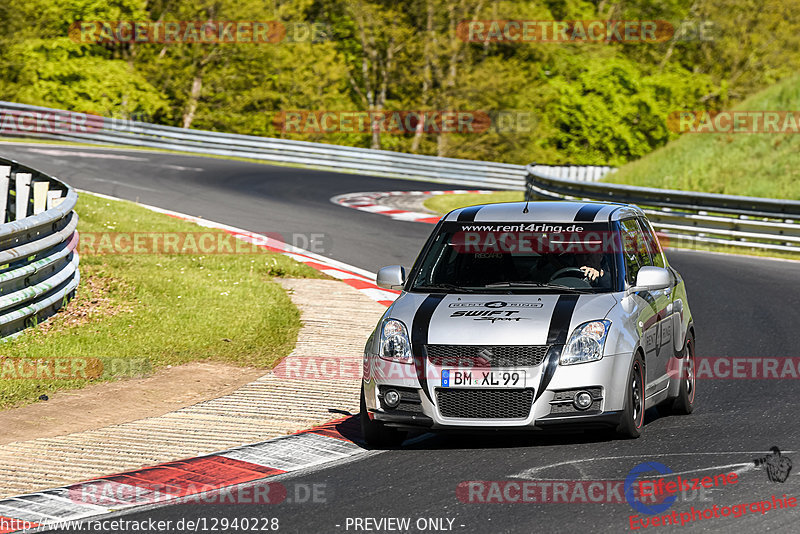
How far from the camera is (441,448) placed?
7.64 meters

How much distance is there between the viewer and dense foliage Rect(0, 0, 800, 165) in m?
45.0

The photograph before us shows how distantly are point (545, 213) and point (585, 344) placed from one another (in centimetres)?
164

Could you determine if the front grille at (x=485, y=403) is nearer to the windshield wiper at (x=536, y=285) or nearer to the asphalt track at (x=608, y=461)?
the asphalt track at (x=608, y=461)

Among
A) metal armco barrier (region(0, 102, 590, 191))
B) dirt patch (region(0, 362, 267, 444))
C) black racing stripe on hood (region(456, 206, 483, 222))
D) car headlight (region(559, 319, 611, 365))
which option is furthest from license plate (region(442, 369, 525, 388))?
metal armco barrier (region(0, 102, 590, 191))

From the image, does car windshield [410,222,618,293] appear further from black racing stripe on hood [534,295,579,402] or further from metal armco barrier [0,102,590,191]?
metal armco barrier [0,102,590,191]

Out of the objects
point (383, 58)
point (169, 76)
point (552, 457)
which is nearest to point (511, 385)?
point (552, 457)

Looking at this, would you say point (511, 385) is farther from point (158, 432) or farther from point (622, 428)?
point (158, 432)

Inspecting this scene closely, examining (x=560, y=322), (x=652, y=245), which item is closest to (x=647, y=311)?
(x=560, y=322)

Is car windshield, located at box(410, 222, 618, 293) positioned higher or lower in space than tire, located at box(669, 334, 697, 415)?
higher

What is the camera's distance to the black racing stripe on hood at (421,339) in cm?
730

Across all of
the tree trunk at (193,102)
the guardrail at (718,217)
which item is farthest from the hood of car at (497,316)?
the tree trunk at (193,102)

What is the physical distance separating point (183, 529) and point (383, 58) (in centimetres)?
4933

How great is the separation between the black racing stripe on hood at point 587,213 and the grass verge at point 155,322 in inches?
146

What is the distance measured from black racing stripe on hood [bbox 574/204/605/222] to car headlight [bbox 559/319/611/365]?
1.32 m
